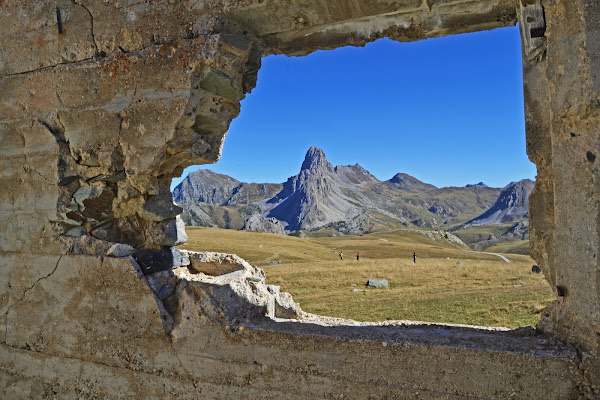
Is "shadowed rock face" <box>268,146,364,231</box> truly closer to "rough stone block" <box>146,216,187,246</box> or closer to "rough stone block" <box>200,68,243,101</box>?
"rough stone block" <box>146,216,187,246</box>

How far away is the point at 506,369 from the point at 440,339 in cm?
46

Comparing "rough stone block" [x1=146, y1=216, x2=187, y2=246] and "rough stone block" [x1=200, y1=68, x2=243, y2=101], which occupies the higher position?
"rough stone block" [x1=200, y1=68, x2=243, y2=101]

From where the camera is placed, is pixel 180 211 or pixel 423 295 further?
pixel 423 295


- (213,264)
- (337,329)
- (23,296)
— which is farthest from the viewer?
(213,264)

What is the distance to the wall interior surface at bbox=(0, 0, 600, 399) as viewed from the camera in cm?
292

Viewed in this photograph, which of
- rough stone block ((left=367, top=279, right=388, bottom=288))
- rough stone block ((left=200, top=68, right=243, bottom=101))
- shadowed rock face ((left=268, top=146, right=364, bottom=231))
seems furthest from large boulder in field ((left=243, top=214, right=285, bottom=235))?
rough stone block ((left=200, top=68, right=243, bottom=101))

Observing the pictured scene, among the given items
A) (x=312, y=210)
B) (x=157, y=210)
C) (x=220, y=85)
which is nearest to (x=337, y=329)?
(x=157, y=210)

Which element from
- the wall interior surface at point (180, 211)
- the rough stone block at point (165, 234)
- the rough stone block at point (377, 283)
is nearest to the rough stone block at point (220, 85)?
the wall interior surface at point (180, 211)

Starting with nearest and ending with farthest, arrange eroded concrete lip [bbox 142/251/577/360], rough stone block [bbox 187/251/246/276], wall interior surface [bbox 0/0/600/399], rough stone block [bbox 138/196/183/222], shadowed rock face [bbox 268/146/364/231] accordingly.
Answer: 1. wall interior surface [bbox 0/0/600/399]
2. eroded concrete lip [bbox 142/251/577/360]
3. rough stone block [bbox 138/196/183/222]
4. rough stone block [bbox 187/251/246/276]
5. shadowed rock face [bbox 268/146/364/231]

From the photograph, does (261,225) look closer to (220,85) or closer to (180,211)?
(180,211)

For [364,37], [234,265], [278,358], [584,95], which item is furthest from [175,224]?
[584,95]

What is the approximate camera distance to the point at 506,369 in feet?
9.61

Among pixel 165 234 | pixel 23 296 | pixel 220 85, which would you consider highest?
pixel 220 85

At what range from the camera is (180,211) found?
4145mm
